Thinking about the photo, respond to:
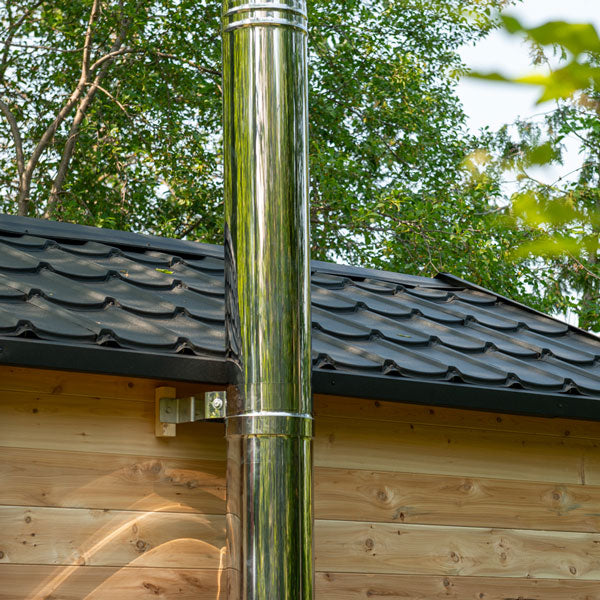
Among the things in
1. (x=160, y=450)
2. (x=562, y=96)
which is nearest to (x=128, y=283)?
(x=160, y=450)

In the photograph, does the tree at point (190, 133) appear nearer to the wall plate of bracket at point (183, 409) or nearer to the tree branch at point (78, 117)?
the tree branch at point (78, 117)

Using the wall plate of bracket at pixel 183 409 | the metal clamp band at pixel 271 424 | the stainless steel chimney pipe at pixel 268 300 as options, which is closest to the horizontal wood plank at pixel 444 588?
the wall plate of bracket at pixel 183 409

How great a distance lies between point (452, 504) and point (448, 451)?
20cm

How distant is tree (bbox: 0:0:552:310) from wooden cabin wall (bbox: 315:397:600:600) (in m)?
7.02

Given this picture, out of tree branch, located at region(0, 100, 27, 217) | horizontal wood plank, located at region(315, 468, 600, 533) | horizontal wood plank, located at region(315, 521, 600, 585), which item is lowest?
horizontal wood plank, located at region(315, 521, 600, 585)

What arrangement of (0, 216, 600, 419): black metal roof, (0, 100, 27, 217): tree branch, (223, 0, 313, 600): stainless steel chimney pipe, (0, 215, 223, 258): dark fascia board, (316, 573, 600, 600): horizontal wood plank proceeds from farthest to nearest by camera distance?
1. (0, 100, 27, 217): tree branch
2. (0, 215, 223, 258): dark fascia board
3. (316, 573, 600, 600): horizontal wood plank
4. (0, 216, 600, 419): black metal roof
5. (223, 0, 313, 600): stainless steel chimney pipe

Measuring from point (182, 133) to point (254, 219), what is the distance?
9831mm

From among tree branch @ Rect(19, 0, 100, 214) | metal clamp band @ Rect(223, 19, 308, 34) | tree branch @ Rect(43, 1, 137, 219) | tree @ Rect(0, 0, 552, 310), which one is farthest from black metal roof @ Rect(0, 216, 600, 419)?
tree branch @ Rect(19, 0, 100, 214)

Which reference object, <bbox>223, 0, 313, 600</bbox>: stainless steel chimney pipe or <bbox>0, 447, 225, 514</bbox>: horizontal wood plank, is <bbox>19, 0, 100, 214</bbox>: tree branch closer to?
<bbox>0, 447, 225, 514</bbox>: horizontal wood plank

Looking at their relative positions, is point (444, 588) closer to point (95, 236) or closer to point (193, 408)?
point (193, 408)

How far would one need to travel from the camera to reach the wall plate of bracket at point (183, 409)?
2.76 meters

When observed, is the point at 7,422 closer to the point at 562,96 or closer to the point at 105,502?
the point at 105,502

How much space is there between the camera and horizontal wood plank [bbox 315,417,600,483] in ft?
11.5

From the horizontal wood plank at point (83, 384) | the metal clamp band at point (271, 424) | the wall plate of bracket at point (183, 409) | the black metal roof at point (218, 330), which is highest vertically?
the black metal roof at point (218, 330)
